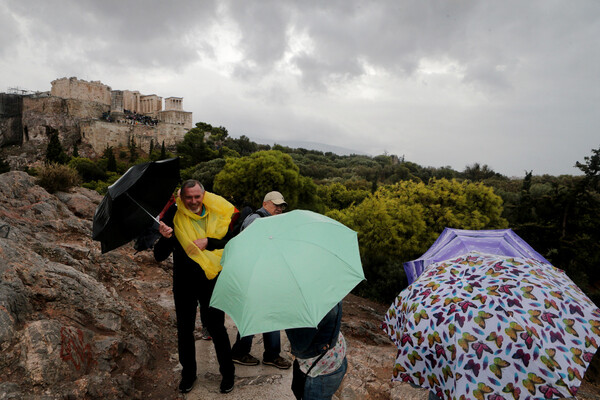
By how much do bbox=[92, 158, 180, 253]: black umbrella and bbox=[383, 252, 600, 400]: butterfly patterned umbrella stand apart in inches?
97.6

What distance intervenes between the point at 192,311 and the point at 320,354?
1770 mm

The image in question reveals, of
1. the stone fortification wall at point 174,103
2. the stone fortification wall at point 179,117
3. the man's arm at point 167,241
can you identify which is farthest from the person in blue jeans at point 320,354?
the stone fortification wall at point 174,103

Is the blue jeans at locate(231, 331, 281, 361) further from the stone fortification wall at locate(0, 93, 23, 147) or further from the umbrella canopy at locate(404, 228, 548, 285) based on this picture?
the stone fortification wall at locate(0, 93, 23, 147)

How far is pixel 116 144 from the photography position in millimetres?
51469

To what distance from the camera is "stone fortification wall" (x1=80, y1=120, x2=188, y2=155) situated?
5059cm

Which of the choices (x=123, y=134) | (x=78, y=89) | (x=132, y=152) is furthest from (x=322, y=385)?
(x=78, y=89)

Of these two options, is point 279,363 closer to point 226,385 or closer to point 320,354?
point 226,385

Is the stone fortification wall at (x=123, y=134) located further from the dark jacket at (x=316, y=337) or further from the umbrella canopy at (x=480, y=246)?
the dark jacket at (x=316, y=337)

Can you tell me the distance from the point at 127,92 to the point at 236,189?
193 ft

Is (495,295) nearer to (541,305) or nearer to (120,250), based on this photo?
(541,305)

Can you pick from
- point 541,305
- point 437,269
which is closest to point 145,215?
point 437,269

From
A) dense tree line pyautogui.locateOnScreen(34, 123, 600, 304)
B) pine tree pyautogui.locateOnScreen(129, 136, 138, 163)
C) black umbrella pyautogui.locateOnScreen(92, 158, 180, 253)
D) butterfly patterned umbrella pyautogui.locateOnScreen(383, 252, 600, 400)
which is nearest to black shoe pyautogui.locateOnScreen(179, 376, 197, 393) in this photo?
black umbrella pyautogui.locateOnScreen(92, 158, 180, 253)

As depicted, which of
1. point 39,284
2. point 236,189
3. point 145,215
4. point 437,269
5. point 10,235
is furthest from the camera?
point 236,189

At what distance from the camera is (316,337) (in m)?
2.21
